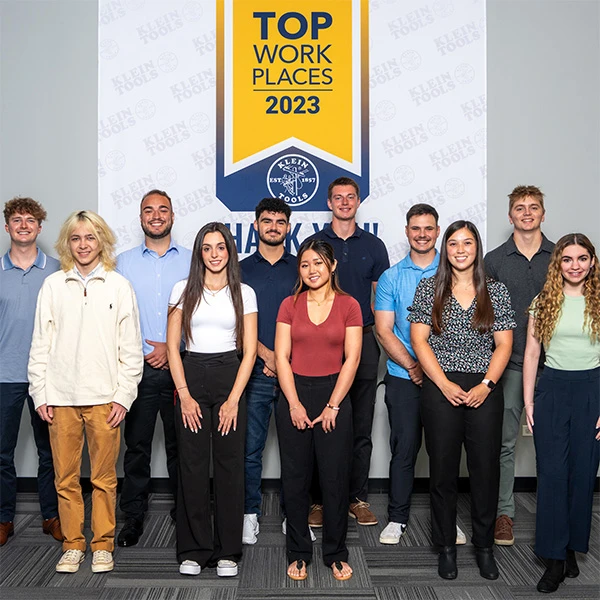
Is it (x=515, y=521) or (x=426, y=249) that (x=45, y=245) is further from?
(x=515, y=521)

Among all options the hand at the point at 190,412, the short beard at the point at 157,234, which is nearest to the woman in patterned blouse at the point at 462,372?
the hand at the point at 190,412

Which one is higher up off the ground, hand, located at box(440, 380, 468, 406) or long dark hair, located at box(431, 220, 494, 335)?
long dark hair, located at box(431, 220, 494, 335)

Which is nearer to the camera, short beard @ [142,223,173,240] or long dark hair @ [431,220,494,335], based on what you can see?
long dark hair @ [431,220,494,335]

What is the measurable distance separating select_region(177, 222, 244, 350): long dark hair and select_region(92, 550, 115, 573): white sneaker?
110cm

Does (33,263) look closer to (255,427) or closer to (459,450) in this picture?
(255,427)

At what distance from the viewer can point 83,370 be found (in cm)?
284

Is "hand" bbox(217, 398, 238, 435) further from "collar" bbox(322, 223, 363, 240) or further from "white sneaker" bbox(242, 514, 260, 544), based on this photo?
"collar" bbox(322, 223, 363, 240)

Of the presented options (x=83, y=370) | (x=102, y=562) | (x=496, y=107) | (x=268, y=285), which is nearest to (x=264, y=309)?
(x=268, y=285)

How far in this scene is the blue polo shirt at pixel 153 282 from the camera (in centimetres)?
338

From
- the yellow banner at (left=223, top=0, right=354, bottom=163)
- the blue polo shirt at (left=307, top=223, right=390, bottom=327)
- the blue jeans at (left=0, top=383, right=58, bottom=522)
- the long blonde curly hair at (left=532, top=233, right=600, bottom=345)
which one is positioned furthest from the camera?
the yellow banner at (left=223, top=0, right=354, bottom=163)

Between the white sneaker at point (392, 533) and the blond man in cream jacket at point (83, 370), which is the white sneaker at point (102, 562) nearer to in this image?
the blond man in cream jacket at point (83, 370)

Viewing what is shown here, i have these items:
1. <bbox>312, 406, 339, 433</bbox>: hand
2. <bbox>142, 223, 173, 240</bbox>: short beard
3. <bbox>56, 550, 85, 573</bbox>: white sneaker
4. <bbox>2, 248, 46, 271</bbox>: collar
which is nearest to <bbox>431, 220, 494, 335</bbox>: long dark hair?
<bbox>312, 406, 339, 433</bbox>: hand

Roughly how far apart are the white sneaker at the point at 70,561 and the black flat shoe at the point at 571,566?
2.32 meters

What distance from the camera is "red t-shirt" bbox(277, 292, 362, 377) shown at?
280 centimetres
